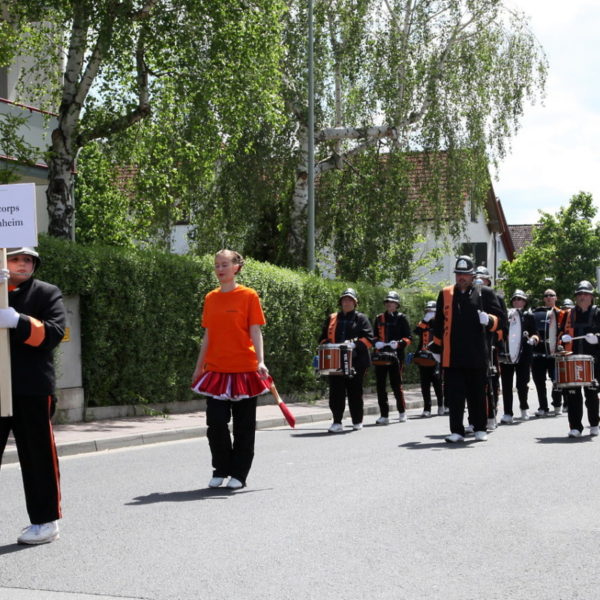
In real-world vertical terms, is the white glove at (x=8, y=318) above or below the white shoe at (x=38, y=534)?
above

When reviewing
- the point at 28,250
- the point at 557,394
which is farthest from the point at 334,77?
the point at 28,250

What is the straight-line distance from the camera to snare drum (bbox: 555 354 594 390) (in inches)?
504

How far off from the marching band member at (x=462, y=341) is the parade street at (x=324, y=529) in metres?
0.99

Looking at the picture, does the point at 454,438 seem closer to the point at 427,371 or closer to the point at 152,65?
the point at 427,371

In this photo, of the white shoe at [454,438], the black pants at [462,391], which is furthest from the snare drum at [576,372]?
the white shoe at [454,438]

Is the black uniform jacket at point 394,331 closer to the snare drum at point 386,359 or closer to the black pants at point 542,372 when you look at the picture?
the snare drum at point 386,359

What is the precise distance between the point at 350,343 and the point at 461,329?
2.61 metres

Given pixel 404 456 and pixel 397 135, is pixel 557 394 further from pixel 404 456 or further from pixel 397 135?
pixel 397 135

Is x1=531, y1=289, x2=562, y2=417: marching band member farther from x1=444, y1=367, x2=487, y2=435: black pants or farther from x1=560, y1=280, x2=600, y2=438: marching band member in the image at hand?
x1=444, y1=367, x2=487, y2=435: black pants

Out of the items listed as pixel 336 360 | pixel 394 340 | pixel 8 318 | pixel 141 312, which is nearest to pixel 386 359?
pixel 394 340

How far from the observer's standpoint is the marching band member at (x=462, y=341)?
12164mm

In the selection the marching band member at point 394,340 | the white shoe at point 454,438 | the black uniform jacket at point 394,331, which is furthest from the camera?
the black uniform jacket at point 394,331

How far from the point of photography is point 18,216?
657 centimetres

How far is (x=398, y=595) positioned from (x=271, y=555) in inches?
43.3
